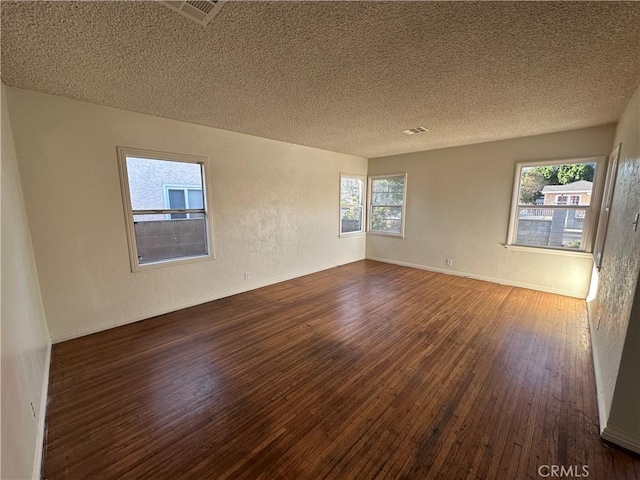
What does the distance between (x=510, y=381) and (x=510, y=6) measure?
2.60m

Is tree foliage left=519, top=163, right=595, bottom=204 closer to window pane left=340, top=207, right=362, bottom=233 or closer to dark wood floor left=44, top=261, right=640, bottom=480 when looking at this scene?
dark wood floor left=44, top=261, right=640, bottom=480

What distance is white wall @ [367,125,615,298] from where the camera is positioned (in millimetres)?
3939

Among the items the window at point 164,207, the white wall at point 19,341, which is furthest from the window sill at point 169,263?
the white wall at point 19,341

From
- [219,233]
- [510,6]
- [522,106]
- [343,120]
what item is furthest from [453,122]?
[219,233]

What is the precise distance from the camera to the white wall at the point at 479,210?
12.9ft

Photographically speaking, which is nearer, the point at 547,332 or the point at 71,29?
the point at 71,29

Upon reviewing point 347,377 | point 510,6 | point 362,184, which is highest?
point 510,6

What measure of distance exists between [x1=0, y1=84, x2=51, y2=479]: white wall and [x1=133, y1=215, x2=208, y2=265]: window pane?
94 cm

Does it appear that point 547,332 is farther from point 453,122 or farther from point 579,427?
point 453,122

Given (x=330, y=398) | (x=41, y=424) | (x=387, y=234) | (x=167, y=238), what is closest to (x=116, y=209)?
(x=167, y=238)

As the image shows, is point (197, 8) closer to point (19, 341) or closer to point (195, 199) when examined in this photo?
point (19, 341)

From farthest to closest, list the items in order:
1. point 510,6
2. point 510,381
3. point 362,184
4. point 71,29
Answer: point 362,184 → point 510,381 → point 71,29 → point 510,6

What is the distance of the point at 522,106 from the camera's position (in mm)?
2812

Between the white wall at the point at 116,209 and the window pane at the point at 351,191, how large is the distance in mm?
1277
